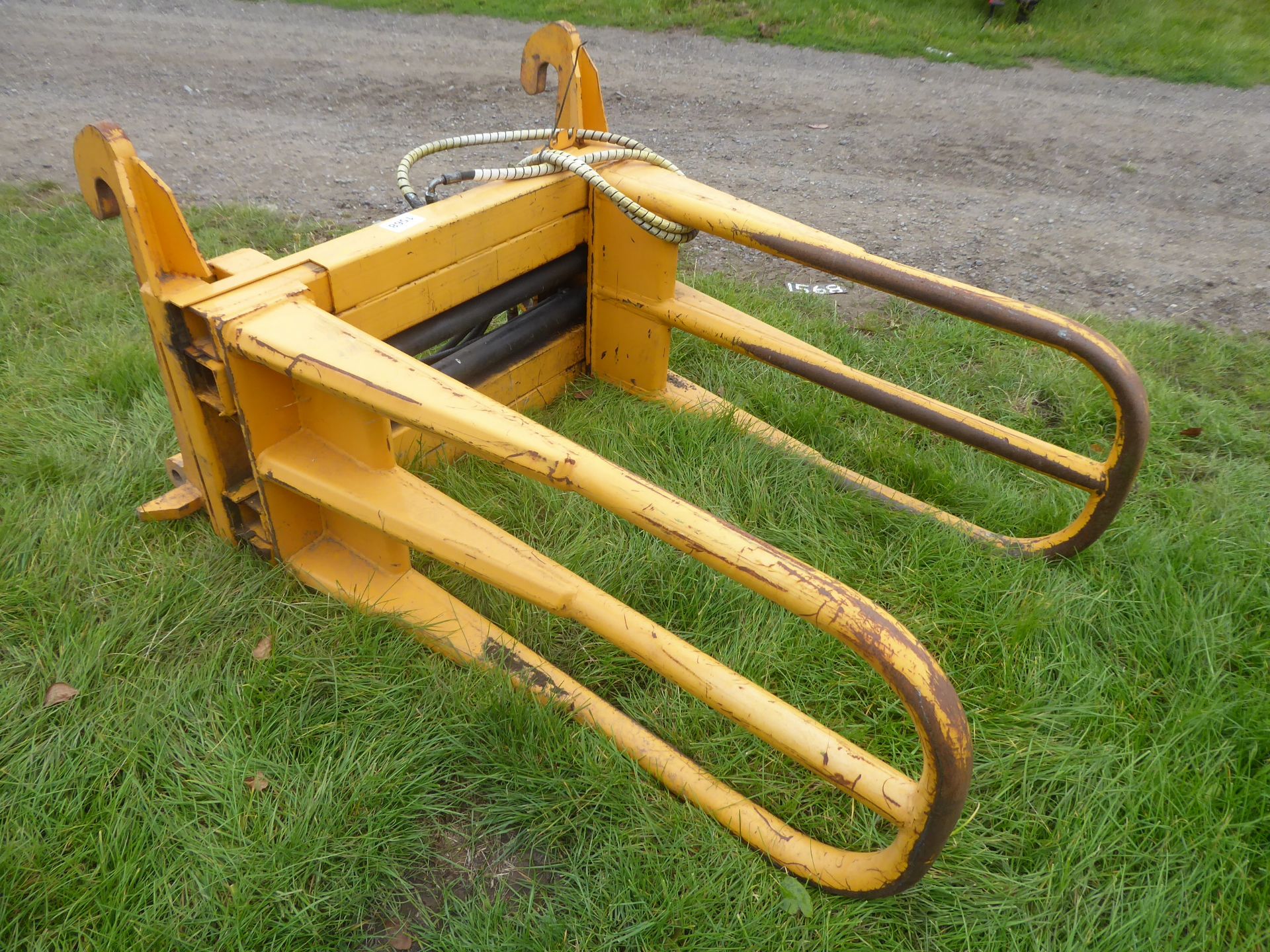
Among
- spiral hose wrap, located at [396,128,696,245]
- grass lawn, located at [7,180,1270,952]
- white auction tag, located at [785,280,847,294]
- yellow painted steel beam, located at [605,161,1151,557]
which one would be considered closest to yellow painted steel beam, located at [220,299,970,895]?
grass lawn, located at [7,180,1270,952]

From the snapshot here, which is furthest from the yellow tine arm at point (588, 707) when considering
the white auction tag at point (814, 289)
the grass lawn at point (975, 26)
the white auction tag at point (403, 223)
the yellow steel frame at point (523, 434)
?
the grass lawn at point (975, 26)

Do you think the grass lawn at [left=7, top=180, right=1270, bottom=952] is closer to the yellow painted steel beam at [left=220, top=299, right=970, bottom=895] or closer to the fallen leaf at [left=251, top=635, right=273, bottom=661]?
the fallen leaf at [left=251, top=635, right=273, bottom=661]

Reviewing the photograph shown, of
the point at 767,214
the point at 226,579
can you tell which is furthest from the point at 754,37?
the point at 226,579

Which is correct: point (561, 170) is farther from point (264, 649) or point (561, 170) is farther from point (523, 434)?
point (264, 649)

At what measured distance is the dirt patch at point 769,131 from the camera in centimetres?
468

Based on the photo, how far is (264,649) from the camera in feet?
7.11

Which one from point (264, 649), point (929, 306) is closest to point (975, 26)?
point (929, 306)

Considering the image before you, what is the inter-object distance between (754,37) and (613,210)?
20.6 feet

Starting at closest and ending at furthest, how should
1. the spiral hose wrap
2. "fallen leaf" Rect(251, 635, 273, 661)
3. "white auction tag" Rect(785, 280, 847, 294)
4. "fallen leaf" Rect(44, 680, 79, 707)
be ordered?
"fallen leaf" Rect(44, 680, 79, 707), "fallen leaf" Rect(251, 635, 273, 661), the spiral hose wrap, "white auction tag" Rect(785, 280, 847, 294)

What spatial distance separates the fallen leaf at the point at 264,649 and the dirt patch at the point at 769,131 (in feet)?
9.65

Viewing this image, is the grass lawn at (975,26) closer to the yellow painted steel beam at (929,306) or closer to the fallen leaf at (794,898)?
the yellow painted steel beam at (929,306)

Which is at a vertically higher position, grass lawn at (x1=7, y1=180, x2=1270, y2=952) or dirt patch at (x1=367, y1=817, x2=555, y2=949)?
grass lawn at (x1=7, y1=180, x2=1270, y2=952)

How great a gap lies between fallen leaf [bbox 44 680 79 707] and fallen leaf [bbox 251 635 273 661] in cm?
38

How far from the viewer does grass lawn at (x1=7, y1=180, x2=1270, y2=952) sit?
1741 mm
